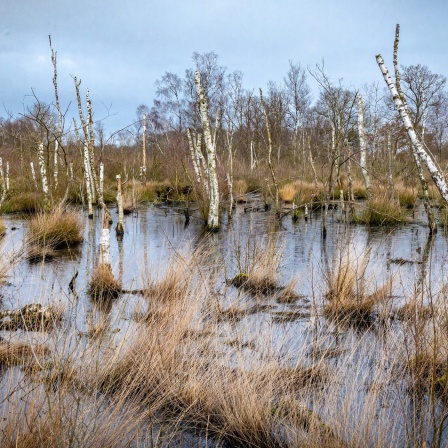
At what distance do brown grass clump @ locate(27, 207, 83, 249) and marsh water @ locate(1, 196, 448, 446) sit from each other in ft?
0.99

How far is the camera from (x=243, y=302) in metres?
5.57

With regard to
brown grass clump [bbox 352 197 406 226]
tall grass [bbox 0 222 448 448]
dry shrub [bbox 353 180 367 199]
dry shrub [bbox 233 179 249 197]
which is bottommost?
tall grass [bbox 0 222 448 448]

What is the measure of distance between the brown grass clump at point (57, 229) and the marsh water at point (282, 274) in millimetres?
302

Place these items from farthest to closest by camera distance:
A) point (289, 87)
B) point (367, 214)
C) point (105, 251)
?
point (289, 87) < point (367, 214) < point (105, 251)

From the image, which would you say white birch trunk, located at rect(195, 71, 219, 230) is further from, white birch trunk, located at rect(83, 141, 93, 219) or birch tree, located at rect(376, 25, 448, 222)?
birch tree, located at rect(376, 25, 448, 222)

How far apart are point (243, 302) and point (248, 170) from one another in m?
19.1

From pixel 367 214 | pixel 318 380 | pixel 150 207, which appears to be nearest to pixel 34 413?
pixel 318 380

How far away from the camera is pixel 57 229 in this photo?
975 centimetres

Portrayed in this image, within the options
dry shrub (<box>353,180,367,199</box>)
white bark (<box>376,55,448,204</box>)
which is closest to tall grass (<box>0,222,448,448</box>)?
white bark (<box>376,55,448,204</box>)

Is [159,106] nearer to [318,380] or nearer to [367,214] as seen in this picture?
[367,214]

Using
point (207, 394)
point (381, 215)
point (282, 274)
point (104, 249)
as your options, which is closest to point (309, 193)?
point (381, 215)

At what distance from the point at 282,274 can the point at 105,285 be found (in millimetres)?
2857

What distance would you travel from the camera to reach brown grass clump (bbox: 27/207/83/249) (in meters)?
9.38

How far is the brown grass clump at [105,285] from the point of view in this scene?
6.00 metres
